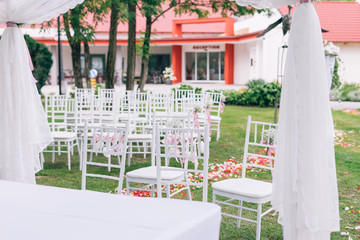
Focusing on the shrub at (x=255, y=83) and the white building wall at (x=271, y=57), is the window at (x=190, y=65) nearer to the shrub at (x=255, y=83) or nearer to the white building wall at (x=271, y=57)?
the white building wall at (x=271, y=57)

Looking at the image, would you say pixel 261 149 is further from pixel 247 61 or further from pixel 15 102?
pixel 247 61

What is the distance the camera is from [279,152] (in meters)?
3.59

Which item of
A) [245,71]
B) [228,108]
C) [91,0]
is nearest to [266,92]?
[228,108]

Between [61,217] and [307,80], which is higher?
[307,80]

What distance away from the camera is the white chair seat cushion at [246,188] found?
3.86m

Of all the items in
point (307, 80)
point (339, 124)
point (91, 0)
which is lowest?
point (339, 124)

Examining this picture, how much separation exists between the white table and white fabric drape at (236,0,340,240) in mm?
1044

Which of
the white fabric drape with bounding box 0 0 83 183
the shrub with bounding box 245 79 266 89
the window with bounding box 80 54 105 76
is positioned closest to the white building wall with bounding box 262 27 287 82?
the shrub with bounding box 245 79 266 89

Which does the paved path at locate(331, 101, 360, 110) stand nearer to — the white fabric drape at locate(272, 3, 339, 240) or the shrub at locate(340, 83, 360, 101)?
the shrub at locate(340, 83, 360, 101)

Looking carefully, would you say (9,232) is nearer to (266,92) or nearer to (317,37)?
(317,37)

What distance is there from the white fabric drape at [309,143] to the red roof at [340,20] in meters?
16.4

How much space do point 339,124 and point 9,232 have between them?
10.7m

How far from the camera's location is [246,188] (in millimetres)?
4012

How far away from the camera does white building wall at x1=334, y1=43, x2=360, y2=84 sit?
19.1m
